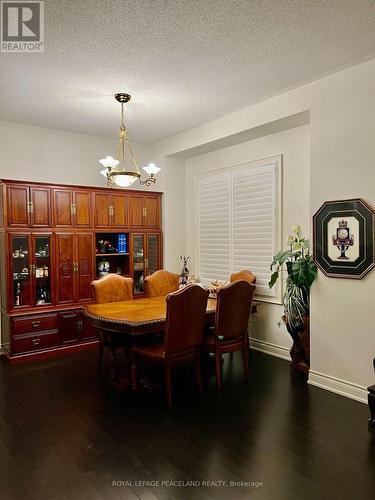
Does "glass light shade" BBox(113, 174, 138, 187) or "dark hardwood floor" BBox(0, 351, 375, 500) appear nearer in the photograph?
"dark hardwood floor" BBox(0, 351, 375, 500)

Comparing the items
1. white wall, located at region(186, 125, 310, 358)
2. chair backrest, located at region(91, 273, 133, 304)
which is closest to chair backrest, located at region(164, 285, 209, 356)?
chair backrest, located at region(91, 273, 133, 304)

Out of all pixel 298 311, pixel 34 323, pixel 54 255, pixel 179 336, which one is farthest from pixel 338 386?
pixel 54 255

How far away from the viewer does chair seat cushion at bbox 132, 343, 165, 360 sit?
10.8ft

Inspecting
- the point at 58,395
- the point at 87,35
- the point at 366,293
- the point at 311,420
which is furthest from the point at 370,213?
the point at 58,395

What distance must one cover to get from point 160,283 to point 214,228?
1275 millimetres

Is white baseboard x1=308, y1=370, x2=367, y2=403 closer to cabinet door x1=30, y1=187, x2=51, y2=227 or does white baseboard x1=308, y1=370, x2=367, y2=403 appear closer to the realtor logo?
cabinet door x1=30, y1=187, x2=51, y2=227

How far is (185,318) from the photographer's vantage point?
327 cm

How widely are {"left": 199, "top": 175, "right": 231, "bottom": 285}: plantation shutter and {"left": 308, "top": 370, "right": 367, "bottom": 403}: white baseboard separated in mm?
2046

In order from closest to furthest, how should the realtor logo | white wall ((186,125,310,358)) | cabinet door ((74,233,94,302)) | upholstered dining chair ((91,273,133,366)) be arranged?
the realtor logo → upholstered dining chair ((91,273,133,366)) → white wall ((186,125,310,358)) → cabinet door ((74,233,94,302))

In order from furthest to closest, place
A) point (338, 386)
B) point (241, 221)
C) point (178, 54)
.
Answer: point (241, 221) → point (338, 386) → point (178, 54)

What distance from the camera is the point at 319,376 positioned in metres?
3.63

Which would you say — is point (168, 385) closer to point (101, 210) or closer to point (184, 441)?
point (184, 441)

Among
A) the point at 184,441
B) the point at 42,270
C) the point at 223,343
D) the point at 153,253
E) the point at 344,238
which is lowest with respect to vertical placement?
the point at 184,441

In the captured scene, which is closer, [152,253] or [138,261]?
[138,261]
